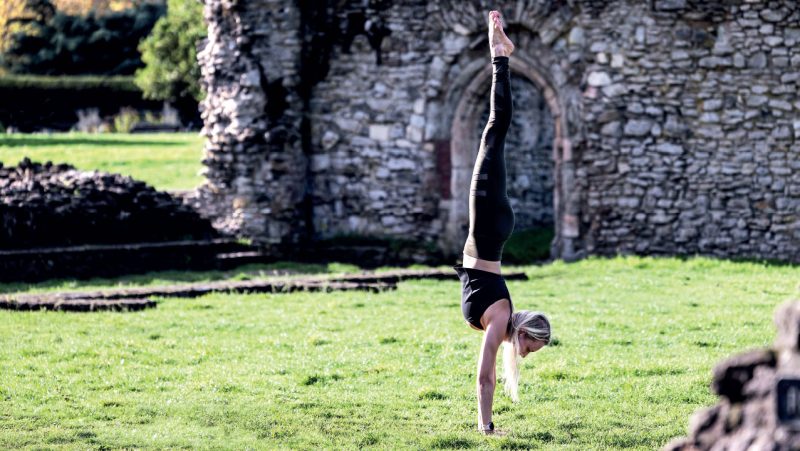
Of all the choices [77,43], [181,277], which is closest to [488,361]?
[181,277]

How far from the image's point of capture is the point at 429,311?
12711 millimetres

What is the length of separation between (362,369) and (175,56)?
25.6m

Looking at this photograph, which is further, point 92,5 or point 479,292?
point 92,5

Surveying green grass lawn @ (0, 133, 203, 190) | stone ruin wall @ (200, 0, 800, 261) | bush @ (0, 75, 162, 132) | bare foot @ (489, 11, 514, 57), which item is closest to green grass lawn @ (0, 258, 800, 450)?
bare foot @ (489, 11, 514, 57)

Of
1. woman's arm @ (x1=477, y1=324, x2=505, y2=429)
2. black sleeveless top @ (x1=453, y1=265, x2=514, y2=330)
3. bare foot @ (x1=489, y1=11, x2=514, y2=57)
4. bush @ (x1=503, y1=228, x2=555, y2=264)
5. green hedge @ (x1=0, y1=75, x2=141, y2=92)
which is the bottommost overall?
bush @ (x1=503, y1=228, x2=555, y2=264)

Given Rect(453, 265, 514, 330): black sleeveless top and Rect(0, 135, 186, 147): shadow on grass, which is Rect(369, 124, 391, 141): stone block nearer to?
Rect(0, 135, 186, 147): shadow on grass

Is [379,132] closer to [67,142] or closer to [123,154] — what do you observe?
[123,154]

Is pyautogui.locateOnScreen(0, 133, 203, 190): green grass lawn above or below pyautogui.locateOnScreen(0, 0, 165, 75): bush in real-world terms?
below

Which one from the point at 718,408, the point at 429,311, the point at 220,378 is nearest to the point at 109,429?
the point at 220,378

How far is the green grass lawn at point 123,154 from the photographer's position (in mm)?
23016

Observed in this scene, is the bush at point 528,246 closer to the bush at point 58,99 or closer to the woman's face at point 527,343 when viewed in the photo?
the woman's face at point 527,343

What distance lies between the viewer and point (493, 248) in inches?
288

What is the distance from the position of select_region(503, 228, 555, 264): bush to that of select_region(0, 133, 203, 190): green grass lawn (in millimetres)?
5828

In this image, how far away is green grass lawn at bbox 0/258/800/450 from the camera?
7555 millimetres
